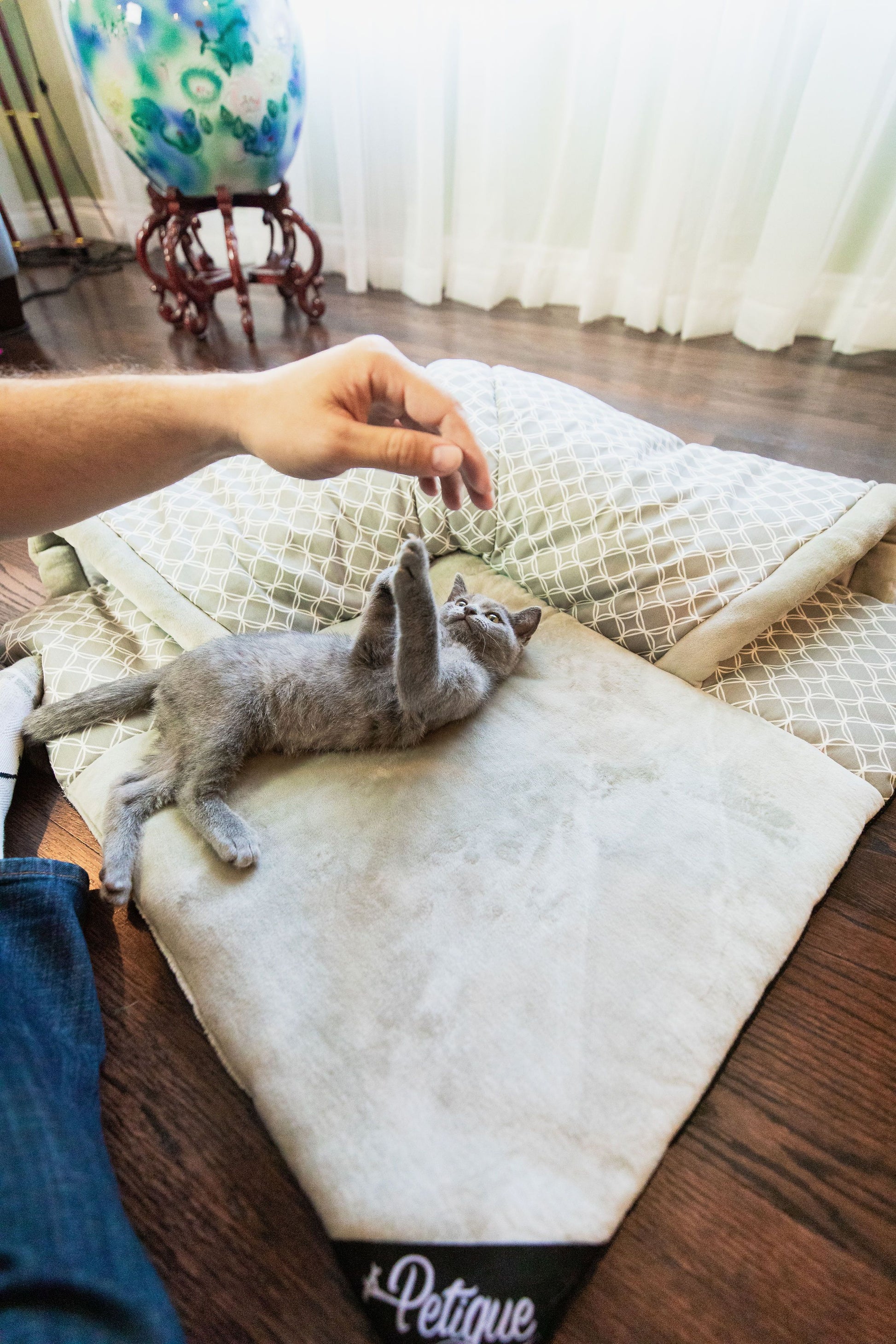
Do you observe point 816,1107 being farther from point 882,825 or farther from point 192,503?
point 192,503

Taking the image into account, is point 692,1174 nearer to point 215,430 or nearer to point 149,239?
point 215,430

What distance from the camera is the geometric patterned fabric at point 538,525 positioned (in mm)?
1264

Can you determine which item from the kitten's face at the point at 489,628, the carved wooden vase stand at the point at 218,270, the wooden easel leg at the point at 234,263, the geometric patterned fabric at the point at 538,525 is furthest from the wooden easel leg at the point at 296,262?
the kitten's face at the point at 489,628

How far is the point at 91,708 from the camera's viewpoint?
111 centimetres

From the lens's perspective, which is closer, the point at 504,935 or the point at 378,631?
the point at 504,935

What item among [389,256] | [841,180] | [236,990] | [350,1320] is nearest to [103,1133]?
[236,990]

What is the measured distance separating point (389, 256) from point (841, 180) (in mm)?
1681

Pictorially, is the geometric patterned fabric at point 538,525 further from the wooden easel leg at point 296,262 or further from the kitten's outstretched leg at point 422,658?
the wooden easel leg at point 296,262

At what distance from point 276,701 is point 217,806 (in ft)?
0.58

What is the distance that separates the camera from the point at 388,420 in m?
1.01

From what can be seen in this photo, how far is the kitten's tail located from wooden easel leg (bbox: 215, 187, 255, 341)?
189cm

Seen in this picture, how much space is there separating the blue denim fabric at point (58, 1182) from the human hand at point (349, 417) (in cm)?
68

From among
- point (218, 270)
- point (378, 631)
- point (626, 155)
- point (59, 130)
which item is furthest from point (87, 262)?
point (378, 631)

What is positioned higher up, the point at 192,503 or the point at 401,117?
the point at 401,117
